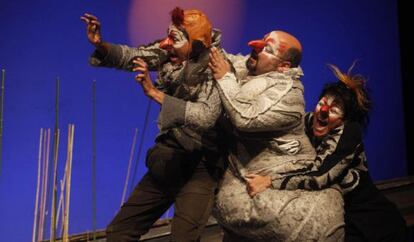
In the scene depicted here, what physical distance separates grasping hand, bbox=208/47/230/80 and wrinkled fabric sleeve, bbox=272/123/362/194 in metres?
0.29

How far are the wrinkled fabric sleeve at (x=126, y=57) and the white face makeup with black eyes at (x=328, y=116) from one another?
43cm

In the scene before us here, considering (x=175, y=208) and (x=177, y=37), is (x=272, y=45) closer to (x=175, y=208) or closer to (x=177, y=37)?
(x=177, y=37)

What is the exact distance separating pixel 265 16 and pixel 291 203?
5.46 ft

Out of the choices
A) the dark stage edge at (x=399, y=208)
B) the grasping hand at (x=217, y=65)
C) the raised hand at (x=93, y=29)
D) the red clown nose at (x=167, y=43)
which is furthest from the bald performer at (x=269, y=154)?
the dark stage edge at (x=399, y=208)

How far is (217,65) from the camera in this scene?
1.21 metres

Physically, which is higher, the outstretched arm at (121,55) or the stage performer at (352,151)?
the outstretched arm at (121,55)

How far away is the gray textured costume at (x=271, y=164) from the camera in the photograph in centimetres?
117

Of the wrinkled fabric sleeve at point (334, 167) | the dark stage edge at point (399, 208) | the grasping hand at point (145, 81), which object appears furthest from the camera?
the dark stage edge at point (399, 208)

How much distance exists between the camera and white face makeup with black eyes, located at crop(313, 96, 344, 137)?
135 centimetres

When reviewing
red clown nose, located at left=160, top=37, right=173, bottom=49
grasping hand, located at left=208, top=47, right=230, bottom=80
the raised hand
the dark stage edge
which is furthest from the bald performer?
the dark stage edge

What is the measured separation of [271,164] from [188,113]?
256 millimetres

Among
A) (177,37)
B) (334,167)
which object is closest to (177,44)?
(177,37)

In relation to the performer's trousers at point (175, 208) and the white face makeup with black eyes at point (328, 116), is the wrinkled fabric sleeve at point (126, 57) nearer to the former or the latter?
the performer's trousers at point (175, 208)

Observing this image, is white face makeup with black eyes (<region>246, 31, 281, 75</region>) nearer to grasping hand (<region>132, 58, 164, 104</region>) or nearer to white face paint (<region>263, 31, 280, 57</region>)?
white face paint (<region>263, 31, 280, 57</region>)
